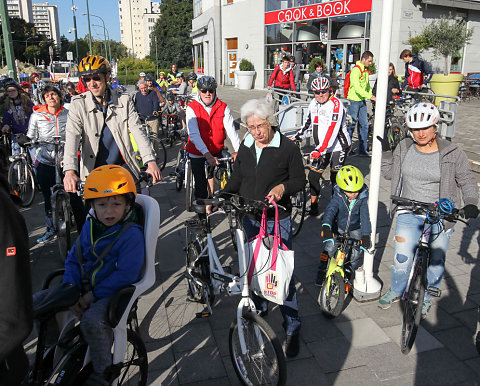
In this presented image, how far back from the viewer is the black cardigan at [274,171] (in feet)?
11.4

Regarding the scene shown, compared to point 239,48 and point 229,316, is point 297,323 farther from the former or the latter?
point 239,48

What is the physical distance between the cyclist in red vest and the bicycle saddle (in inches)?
137

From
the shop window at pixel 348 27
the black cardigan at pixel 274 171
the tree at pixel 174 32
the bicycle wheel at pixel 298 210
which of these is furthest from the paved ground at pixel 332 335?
the tree at pixel 174 32

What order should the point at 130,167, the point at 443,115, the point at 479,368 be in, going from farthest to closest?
the point at 443,115, the point at 130,167, the point at 479,368

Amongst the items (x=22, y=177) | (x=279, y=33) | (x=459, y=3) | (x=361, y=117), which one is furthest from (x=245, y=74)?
(x=22, y=177)

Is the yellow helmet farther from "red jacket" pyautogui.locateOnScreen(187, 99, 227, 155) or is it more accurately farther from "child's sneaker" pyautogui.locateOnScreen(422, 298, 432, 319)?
"child's sneaker" pyautogui.locateOnScreen(422, 298, 432, 319)

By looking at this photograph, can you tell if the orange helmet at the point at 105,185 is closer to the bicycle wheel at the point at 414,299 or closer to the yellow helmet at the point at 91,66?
the yellow helmet at the point at 91,66

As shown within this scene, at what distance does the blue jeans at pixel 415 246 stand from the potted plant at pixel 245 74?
24.8 metres

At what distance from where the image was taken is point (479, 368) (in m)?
3.37

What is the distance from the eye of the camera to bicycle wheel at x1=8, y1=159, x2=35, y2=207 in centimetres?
767

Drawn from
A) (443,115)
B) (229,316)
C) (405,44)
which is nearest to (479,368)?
(229,316)

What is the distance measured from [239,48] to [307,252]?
87.5 feet

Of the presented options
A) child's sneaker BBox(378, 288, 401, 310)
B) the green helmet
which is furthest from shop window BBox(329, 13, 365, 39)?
child's sneaker BBox(378, 288, 401, 310)

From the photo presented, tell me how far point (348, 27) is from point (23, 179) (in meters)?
17.1
